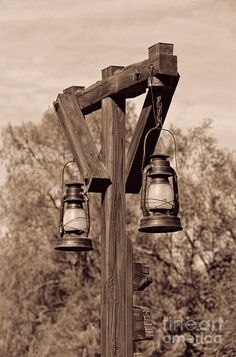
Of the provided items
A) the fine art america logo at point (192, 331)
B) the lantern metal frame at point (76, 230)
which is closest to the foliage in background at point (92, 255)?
the fine art america logo at point (192, 331)

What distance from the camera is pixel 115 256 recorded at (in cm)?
747

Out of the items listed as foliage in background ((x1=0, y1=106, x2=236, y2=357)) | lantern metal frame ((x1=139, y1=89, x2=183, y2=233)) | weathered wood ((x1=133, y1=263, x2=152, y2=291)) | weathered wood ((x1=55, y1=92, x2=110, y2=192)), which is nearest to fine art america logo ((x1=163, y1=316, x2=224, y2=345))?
foliage in background ((x1=0, y1=106, x2=236, y2=357))

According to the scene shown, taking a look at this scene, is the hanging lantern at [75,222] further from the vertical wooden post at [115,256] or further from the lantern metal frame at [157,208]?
the lantern metal frame at [157,208]

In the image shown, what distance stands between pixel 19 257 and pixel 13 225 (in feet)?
2.67


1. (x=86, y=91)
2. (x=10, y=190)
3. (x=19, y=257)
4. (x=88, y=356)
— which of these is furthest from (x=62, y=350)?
(x=86, y=91)

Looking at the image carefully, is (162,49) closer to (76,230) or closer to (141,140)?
(141,140)

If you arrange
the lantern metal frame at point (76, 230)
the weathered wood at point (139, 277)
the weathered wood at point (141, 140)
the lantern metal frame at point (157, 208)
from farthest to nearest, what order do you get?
the lantern metal frame at point (76, 230)
the weathered wood at point (139, 277)
the weathered wood at point (141, 140)
the lantern metal frame at point (157, 208)

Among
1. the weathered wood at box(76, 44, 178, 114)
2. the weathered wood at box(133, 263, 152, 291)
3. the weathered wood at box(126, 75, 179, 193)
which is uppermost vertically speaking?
the weathered wood at box(76, 44, 178, 114)

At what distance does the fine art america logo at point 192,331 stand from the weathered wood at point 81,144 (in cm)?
1336

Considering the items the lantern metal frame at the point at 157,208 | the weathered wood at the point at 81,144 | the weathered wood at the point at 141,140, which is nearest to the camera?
the lantern metal frame at the point at 157,208

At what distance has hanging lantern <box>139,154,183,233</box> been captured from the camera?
701 cm

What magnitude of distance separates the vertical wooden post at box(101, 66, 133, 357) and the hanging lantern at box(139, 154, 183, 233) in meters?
0.46

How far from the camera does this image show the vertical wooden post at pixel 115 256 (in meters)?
7.39

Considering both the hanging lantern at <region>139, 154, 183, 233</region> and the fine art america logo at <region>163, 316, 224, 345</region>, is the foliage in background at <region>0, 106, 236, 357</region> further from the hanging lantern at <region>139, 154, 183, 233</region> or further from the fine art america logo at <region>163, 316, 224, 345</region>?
the hanging lantern at <region>139, 154, 183, 233</region>
